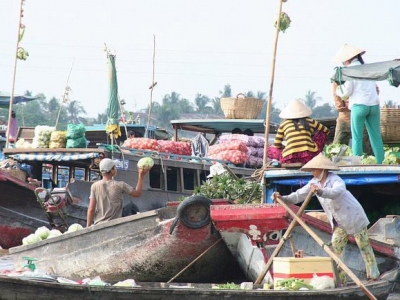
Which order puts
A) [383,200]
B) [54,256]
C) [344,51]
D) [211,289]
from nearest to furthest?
1. [211,289]
2. [54,256]
3. [344,51]
4. [383,200]

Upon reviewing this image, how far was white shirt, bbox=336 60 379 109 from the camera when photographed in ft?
34.3

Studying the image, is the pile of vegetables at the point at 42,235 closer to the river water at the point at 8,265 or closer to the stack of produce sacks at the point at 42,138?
the river water at the point at 8,265

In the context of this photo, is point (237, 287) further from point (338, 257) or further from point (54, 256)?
point (54, 256)

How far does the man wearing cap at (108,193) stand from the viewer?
32.3 ft

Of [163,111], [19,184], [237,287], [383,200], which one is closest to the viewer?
[237,287]

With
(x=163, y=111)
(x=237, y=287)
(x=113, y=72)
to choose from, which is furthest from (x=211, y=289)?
(x=163, y=111)

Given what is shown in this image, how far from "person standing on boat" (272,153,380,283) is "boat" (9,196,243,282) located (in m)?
1.22

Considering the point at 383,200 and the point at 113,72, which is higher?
the point at 113,72

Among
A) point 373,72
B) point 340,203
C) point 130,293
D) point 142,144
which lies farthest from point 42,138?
point 340,203

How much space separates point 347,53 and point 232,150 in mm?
5732

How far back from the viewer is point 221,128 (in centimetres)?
1795

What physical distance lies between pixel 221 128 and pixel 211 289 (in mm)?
10447

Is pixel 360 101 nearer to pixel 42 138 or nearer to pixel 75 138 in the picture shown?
pixel 75 138

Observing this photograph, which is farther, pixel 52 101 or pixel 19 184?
pixel 52 101
